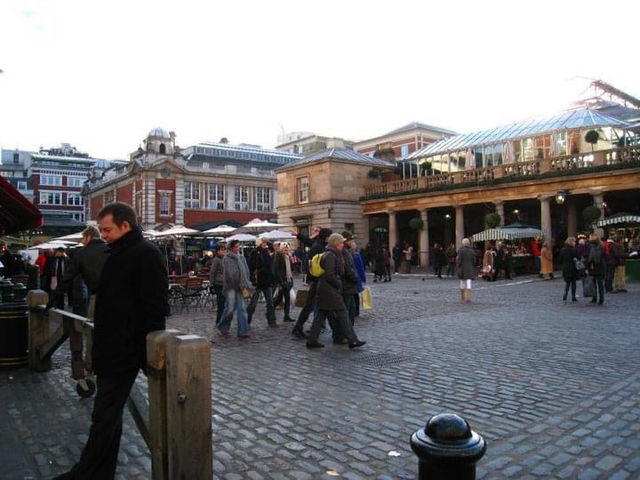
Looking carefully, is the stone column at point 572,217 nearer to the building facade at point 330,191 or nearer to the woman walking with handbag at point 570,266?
the building facade at point 330,191

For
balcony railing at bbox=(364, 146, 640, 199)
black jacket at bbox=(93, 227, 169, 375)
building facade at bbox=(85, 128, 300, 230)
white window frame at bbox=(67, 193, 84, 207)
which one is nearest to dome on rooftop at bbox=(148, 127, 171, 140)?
building facade at bbox=(85, 128, 300, 230)

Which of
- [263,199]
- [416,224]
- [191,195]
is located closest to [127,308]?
[416,224]

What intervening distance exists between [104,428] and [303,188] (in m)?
37.2

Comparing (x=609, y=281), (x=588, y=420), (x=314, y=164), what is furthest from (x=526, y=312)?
(x=314, y=164)

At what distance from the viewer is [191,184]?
52.4 metres

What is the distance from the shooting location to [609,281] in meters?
17.1

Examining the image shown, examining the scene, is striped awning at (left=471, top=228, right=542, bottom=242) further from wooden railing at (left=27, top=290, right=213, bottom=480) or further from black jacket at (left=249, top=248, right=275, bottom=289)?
wooden railing at (left=27, top=290, right=213, bottom=480)

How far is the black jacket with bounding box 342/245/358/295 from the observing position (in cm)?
927

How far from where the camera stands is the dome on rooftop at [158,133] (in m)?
50.4

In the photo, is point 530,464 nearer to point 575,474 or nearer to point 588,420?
point 575,474

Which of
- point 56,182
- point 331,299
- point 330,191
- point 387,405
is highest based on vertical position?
point 56,182

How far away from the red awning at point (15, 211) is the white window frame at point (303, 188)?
26.9m

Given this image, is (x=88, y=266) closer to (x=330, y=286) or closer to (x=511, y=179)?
(x=330, y=286)

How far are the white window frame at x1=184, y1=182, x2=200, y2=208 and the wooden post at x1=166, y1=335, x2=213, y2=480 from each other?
165 ft
